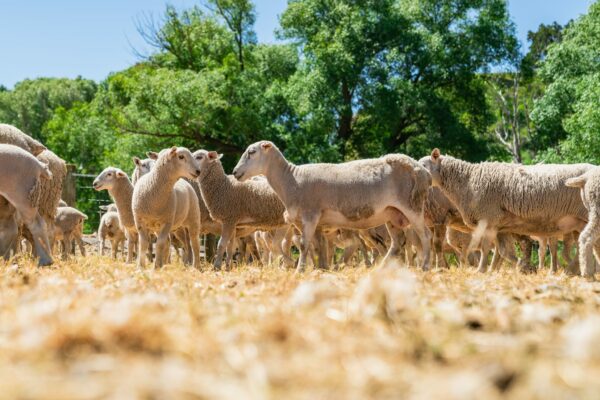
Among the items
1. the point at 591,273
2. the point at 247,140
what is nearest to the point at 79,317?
the point at 591,273

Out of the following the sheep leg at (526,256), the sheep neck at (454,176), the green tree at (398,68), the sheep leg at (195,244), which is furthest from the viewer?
the green tree at (398,68)

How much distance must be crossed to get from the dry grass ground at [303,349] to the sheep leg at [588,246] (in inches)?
199

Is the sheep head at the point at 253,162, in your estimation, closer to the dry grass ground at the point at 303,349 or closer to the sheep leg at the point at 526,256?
the sheep leg at the point at 526,256

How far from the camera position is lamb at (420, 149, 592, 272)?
11.3m

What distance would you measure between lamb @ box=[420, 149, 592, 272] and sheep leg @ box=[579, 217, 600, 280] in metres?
1.87

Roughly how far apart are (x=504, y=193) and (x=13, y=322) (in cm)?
928

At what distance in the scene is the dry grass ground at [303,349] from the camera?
232cm

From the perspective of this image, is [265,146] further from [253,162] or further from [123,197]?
[123,197]

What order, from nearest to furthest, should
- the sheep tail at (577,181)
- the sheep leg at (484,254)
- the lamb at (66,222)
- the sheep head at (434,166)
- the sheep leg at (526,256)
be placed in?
1. the sheep tail at (577,181)
2. the sheep leg at (484,254)
3. the sheep leg at (526,256)
4. the sheep head at (434,166)
5. the lamb at (66,222)

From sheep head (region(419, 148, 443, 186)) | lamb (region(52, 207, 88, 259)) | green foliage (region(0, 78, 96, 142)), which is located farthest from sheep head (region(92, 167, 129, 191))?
green foliage (region(0, 78, 96, 142))

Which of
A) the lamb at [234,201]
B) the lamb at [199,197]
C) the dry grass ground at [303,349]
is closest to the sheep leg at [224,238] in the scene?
the lamb at [234,201]

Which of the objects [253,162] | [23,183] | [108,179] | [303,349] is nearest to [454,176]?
[253,162]

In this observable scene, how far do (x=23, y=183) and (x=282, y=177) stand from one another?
12.4 feet

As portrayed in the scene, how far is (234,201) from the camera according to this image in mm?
13148
